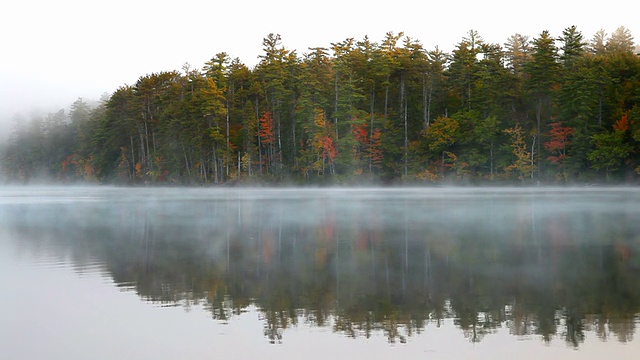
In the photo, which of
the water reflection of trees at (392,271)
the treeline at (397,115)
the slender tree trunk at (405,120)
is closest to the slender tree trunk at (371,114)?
the treeline at (397,115)

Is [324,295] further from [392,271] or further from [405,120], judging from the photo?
[405,120]

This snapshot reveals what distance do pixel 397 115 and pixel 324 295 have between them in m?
75.1

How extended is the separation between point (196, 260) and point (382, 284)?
5.50 m

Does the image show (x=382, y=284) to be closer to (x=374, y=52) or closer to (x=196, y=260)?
(x=196, y=260)

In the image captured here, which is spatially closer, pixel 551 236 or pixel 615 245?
pixel 615 245

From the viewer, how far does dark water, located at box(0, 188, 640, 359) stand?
7.80m

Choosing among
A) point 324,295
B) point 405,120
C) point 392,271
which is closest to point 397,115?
point 405,120

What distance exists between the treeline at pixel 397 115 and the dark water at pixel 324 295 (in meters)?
52.0

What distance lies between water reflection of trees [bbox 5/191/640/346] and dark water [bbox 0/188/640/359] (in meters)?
0.04

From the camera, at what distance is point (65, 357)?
7.39 metres

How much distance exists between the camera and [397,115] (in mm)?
84562

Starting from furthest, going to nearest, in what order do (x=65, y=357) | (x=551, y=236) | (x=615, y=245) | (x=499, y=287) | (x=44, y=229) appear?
(x=44, y=229) → (x=551, y=236) → (x=615, y=245) → (x=499, y=287) → (x=65, y=357)

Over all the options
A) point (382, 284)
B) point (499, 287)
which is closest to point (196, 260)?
point (382, 284)

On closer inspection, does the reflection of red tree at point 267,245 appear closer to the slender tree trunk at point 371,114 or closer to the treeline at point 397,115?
the treeline at point 397,115
